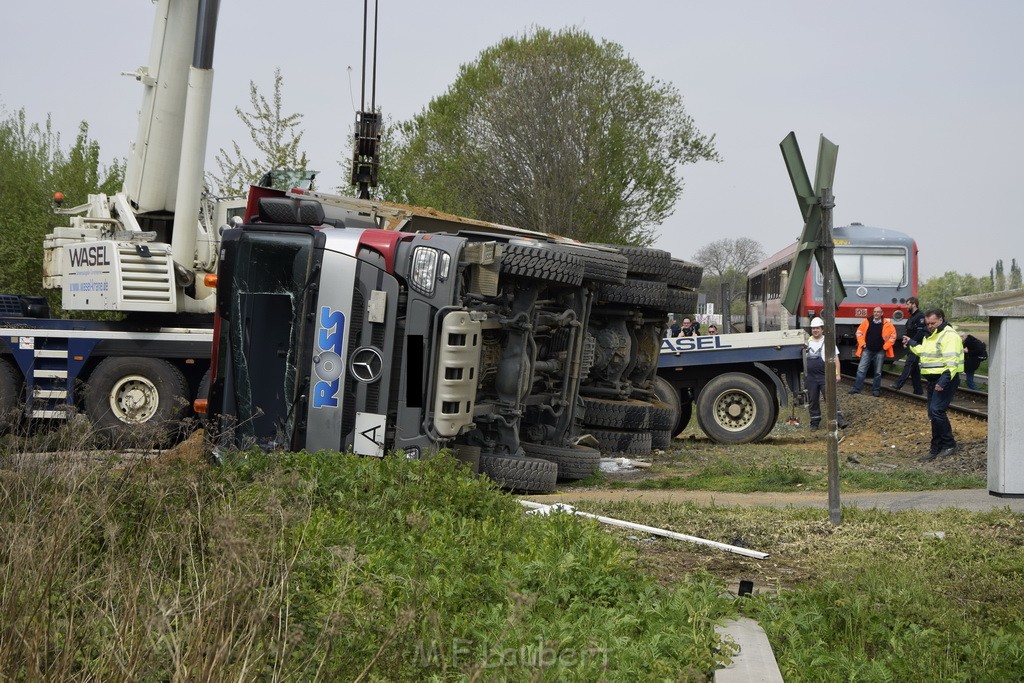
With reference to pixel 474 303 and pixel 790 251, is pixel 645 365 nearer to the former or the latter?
pixel 474 303

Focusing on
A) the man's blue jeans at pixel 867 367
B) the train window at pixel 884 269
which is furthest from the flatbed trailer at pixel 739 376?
the train window at pixel 884 269

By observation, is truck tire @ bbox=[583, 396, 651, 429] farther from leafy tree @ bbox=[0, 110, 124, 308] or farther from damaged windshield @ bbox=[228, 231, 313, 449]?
leafy tree @ bbox=[0, 110, 124, 308]

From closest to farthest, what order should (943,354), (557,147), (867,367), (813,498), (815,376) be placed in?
(813,498)
(943,354)
(815,376)
(867,367)
(557,147)

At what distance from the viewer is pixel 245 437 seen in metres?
9.57

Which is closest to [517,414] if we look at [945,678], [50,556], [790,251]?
[945,678]


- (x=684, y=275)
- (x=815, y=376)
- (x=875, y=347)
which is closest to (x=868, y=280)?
(x=875, y=347)

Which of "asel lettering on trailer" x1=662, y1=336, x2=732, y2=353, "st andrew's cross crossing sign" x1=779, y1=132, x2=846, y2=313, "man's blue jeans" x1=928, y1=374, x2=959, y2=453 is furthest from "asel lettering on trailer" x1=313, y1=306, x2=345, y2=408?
"man's blue jeans" x1=928, y1=374, x2=959, y2=453

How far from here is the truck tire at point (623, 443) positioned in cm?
1410

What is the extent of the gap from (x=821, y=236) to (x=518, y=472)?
349 cm

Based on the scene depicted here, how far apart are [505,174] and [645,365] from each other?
20463 mm

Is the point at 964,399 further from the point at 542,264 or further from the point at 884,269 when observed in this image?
the point at 542,264

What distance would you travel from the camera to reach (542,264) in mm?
10586

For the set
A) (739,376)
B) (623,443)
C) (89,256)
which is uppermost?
(89,256)

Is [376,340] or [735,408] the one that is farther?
[735,408]
